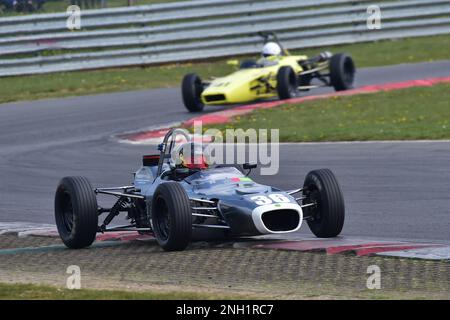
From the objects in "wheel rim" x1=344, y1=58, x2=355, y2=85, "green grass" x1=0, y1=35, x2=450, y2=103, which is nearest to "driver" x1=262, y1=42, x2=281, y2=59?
"wheel rim" x1=344, y1=58, x2=355, y2=85

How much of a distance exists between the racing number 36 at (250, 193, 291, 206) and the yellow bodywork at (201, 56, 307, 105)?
1080 centimetres

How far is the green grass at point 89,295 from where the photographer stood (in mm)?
7586

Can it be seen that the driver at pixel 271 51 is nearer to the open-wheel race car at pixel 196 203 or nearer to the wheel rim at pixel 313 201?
the open-wheel race car at pixel 196 203

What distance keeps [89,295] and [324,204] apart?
282 centimetres

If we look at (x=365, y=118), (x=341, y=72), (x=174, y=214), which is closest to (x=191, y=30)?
(x=341, y=72)

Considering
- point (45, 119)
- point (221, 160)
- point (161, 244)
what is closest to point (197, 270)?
point (161, 244)

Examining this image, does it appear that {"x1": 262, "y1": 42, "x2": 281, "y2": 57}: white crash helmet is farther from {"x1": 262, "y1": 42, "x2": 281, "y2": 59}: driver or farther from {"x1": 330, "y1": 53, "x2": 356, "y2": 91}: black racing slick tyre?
{"x1": 330, "y1": 53, "x2": 356, "y2": 91}: black racing slick tyre

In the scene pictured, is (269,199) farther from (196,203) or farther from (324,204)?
(196,203)

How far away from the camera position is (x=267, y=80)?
21.0 meters

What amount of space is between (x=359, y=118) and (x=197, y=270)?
33.0ft

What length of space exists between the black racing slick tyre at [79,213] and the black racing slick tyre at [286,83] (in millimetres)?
10359

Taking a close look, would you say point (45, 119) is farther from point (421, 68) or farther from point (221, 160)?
point (421, 68)

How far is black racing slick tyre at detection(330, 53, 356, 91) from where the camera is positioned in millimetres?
A: 21344
